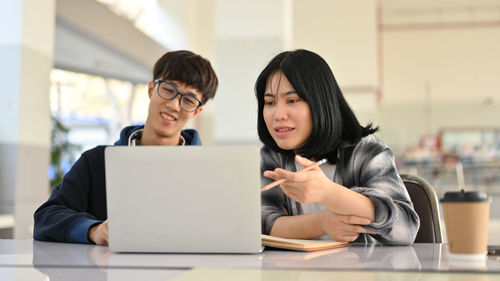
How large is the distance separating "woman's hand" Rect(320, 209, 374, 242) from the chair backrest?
430 mm

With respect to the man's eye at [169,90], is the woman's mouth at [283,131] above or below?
below

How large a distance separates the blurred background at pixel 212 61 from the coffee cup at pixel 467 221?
0.08 meters

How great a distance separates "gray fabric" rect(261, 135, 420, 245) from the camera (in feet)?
3.41

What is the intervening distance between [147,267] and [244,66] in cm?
481

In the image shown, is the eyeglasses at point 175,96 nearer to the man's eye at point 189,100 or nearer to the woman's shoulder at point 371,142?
the man's eye at point 189,100

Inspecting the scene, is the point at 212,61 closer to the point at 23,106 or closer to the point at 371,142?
the point at 23,106

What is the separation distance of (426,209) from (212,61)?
4362 millimetres

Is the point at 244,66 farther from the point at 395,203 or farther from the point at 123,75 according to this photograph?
the point at 395,203

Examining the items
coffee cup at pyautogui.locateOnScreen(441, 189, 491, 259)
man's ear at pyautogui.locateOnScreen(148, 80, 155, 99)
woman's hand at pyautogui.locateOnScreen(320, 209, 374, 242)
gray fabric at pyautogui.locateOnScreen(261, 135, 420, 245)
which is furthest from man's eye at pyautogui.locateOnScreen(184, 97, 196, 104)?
coffee cup at pyautogui.locateOnScreen(441, 189, 491, 259)

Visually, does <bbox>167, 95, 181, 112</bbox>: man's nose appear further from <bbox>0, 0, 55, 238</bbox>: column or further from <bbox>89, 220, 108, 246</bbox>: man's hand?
<bbox>0, 0, 55, 238</bbox>: column

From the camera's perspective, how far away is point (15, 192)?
2447 mm

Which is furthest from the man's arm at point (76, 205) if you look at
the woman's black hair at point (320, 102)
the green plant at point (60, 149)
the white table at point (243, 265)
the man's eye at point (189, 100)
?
the green plant at point (60, 149)

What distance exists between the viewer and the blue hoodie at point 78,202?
3.61 feet

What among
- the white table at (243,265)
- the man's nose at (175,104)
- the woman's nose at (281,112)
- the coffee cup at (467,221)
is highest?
the man's nose at (175,104)
